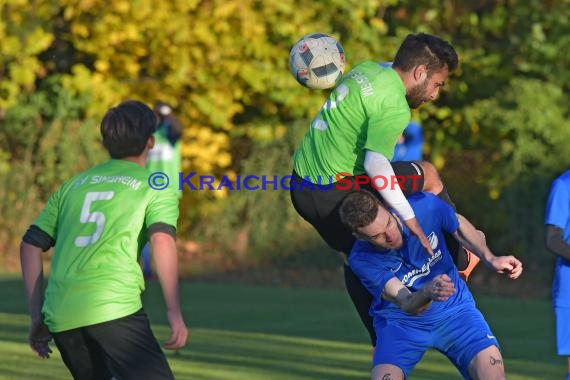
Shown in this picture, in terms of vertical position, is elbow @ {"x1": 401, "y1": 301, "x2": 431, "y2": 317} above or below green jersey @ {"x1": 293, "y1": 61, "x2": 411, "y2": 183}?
below

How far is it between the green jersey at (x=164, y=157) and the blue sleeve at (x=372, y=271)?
32.4ft

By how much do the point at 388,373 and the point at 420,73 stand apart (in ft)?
5.61

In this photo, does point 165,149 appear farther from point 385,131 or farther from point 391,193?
point 391,193

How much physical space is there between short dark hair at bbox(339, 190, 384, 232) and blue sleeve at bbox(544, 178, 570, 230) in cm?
167

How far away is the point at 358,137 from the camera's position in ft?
24.1

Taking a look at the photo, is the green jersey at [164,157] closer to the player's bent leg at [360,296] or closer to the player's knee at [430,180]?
the player's bent leg at [360,296]

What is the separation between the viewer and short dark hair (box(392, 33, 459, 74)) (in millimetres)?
7148

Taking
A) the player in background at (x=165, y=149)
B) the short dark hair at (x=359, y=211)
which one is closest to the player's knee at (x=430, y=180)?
the short dark hair at (x=359, y=211)

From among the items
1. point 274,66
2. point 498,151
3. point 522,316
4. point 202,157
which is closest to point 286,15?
point 274,66

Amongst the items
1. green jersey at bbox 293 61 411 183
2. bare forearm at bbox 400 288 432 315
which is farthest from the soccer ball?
bare forearm at bbox 400 288 432 315

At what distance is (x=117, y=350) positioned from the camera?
5.57 m

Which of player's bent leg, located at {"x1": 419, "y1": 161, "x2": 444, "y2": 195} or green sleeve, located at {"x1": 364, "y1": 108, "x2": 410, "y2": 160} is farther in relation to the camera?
player's bent leg, located at {"x1": 419, "y1": 161, "x2": 444, "y2": 195}

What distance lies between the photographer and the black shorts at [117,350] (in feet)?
18.3

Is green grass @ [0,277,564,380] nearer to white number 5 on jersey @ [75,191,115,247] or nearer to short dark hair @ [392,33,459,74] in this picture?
short dark hair @ [392,33,459,74]
